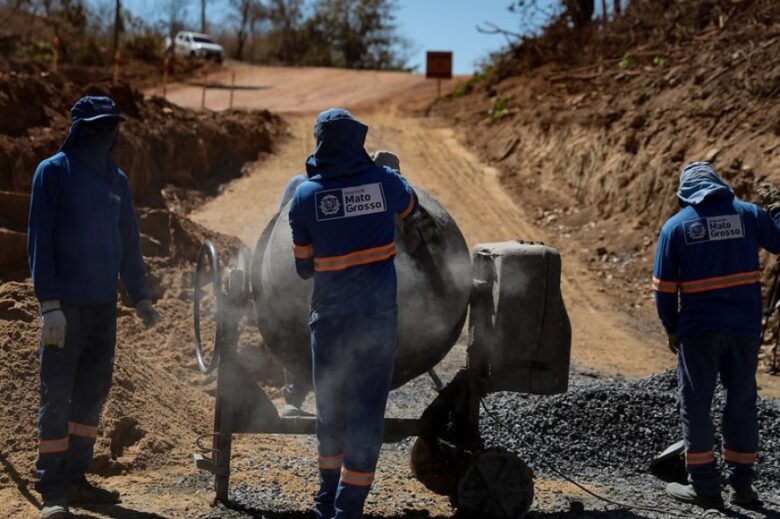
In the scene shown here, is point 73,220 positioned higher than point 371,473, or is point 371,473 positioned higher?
point 73,220

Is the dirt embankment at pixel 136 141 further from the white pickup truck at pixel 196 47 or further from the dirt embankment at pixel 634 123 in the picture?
the white pickup truck at pixel 196 47

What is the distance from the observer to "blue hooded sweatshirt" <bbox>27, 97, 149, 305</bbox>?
501 centimetres

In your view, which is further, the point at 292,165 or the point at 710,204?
the point at 292,165

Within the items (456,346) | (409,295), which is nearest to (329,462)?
(409,295)

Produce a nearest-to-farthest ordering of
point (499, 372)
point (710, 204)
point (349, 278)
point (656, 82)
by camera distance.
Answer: point (349, 278)
point (499, 372)
point (710, 204)
point (656, 82)

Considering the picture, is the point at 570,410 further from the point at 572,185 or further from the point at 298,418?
the point at 572,185

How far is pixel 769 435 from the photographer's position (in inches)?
277

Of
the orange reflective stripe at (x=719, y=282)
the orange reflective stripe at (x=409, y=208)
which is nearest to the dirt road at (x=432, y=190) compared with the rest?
the orange reflective stripe at (x=719, y=282)

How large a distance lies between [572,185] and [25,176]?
9.68 meters

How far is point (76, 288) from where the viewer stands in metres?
5.12

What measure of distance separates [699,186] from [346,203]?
7.77ft

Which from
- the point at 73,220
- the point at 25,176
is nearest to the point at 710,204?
the point at 73,220

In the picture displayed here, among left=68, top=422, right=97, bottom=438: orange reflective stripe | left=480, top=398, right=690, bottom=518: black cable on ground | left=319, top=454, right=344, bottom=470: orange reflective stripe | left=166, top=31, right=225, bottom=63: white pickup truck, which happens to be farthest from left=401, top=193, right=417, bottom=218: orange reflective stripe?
left=166, top=31, right=225, bottom=63: white pickup truck

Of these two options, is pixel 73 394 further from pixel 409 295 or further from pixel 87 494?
pixel 409 295
